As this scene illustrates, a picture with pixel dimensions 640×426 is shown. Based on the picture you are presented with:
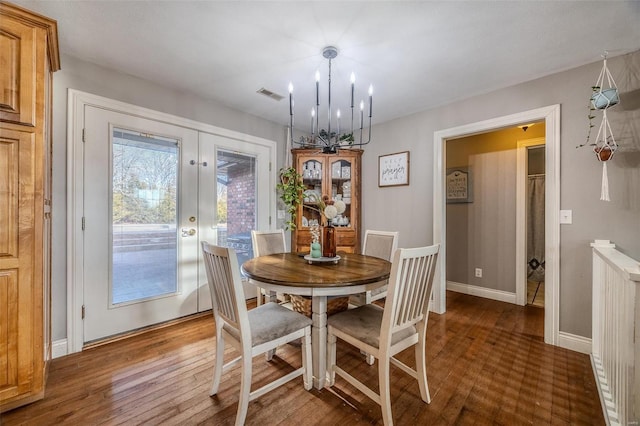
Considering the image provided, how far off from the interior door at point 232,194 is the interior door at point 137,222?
0.37 ft

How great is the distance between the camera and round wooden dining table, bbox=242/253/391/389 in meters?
1.48

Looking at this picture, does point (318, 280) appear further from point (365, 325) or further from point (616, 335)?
point (616, 335)

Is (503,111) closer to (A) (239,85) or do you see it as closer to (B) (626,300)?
(B) (626,300)

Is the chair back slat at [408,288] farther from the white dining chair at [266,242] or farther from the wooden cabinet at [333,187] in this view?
the wooden cabinet at [333,187]

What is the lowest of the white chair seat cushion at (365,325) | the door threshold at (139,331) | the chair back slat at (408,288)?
the door threshold at (139,331)

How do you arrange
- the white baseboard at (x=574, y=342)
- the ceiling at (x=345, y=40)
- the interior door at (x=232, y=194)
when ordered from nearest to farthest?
the ceiling at (x=345, y=40) < the white baseboard at (x=574, y=342) < the interior door at (x=232, y=194)

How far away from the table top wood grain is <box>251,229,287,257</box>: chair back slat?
16.4 inches

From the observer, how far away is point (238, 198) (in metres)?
3.15

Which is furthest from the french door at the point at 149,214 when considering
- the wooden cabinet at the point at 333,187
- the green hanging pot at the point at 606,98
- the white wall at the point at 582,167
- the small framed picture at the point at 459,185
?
the green hanging pot at the point at 606,98

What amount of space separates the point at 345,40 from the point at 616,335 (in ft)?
7.64

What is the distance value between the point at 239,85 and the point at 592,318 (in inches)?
139

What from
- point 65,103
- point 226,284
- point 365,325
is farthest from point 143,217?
point 365,325

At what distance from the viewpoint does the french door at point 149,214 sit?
7.28ft

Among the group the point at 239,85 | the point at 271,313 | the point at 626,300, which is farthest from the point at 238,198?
the point at 626,300
